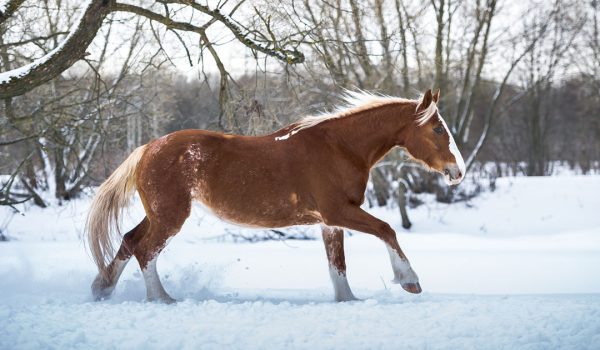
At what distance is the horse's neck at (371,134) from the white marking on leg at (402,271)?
94cm

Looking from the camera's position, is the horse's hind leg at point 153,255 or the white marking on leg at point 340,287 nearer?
the horse's hind leg at point 153,255

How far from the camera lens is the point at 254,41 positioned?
21.6ft

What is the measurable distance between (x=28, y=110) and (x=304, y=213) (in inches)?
332

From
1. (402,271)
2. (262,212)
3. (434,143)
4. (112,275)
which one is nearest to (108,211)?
(112,275)

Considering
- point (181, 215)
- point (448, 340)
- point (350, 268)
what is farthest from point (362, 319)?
point (350, 268)

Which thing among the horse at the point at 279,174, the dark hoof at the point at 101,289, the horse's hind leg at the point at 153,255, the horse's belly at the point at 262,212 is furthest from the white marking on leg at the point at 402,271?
the dark hoof at the point at 101,289

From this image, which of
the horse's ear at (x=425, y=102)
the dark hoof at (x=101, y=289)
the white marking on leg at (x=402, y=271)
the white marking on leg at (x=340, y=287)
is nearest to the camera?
the white marking on leg at (x=402, y=271)

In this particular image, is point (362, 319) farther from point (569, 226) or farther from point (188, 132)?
point (569, 226)

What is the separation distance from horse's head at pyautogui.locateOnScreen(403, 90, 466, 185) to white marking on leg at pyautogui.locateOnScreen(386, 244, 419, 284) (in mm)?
835

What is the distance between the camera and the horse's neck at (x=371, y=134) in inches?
219

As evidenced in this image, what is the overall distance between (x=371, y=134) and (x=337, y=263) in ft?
4.12

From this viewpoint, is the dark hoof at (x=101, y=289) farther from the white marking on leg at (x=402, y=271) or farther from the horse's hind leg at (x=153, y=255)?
the white marking on leg at (x=402, y=271)

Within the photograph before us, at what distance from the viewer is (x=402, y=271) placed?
16.7ft

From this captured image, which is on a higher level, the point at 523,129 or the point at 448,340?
the point at 523,129
